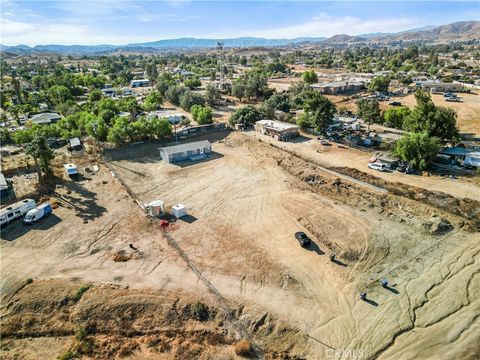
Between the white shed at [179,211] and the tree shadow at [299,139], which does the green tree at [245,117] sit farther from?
the white shed at [179,211]

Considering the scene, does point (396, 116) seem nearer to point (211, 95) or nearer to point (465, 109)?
point (465, 109)

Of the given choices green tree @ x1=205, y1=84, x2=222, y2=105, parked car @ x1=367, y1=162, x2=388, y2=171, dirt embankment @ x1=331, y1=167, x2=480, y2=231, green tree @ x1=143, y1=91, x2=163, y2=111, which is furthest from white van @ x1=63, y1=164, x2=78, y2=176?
green tree @ x1=205, y1=84, x2=222, y2=105

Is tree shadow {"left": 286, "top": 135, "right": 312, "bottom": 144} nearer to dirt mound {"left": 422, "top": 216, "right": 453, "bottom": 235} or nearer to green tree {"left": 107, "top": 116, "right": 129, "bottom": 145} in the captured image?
dirt mound {"left": 422, "top": 216, "right": 453, "bottom": 235}

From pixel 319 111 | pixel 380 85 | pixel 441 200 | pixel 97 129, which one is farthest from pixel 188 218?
pixel 380 85

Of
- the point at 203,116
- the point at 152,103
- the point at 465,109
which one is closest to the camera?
the point at 203,116

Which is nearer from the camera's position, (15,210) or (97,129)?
(15,210)
